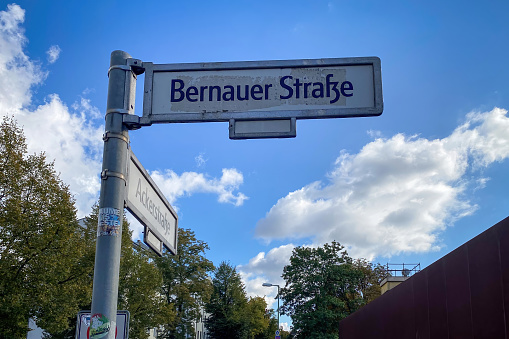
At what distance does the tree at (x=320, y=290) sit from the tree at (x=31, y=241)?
28.0 metres

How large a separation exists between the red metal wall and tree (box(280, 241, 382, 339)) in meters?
36.2

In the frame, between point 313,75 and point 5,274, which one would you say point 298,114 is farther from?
point 5,274

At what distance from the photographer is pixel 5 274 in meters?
20.8

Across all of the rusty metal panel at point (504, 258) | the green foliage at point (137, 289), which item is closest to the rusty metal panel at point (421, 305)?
the rusty metal panel at point (504, 258)

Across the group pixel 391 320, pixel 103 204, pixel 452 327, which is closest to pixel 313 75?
pixel 103 204

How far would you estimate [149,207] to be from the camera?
4.75 metres

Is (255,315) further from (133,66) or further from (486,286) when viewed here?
(133,66)

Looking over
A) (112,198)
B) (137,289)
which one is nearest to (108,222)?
(112,198)

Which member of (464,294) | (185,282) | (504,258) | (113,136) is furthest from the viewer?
(185,282)

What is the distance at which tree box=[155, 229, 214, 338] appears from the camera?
46500mm

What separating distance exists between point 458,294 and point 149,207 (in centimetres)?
484

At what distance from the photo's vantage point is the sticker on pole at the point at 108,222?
415cm

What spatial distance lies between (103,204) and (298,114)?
5.87 ft

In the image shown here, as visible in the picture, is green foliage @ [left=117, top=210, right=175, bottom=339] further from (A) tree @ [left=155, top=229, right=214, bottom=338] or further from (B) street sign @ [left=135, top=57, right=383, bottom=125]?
(B) street sign @ [left=135, top=57, right=383, bottom=125]
